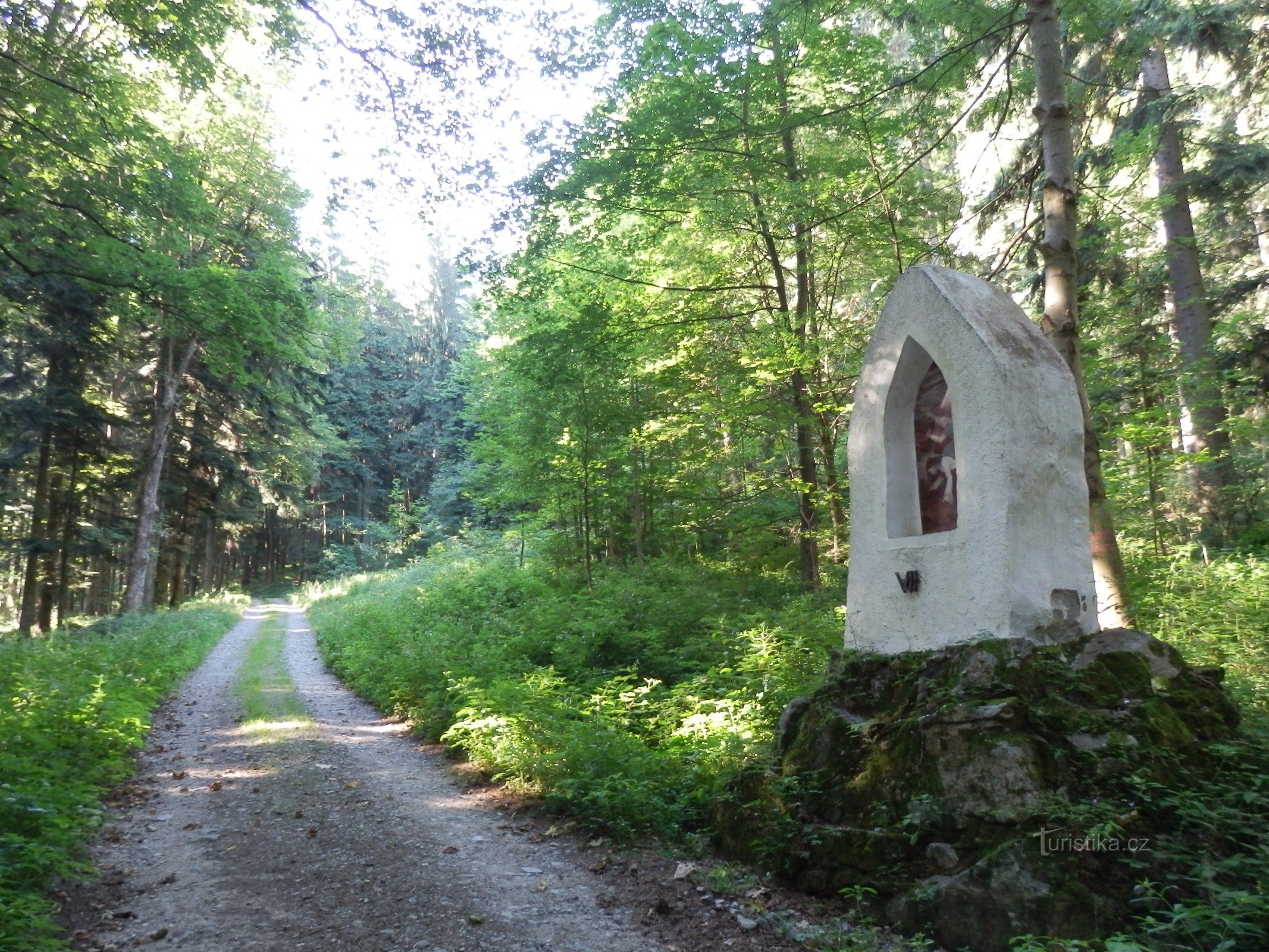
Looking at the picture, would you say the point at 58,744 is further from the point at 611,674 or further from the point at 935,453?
the point at 935,453

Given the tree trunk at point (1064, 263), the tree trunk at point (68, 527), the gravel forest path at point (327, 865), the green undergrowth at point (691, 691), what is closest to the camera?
the green undergrowth at point (691, 691)

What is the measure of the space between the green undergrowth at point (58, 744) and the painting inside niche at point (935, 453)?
5.81m

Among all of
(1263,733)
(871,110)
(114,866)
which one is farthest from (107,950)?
(871,110)

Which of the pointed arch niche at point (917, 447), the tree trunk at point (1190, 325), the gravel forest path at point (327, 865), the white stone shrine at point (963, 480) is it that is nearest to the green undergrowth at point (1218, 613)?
the white stone shrine at point (963, 480)

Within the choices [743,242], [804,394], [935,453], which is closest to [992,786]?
[935,453]

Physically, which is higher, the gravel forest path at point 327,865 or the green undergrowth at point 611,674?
the green undergrowth at point 611,674

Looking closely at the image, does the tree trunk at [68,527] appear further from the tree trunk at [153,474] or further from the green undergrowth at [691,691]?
the green undergrowth at [691,691]

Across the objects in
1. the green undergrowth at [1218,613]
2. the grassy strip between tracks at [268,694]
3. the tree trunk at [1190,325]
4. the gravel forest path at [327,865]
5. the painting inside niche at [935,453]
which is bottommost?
the gravel forest path at [327,865]

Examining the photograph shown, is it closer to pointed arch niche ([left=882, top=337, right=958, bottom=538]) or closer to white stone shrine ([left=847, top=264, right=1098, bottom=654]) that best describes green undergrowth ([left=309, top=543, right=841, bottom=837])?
white stone shrine ([left=847, top=264, right=1098, bottom=654])

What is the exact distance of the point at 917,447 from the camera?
6211 mm

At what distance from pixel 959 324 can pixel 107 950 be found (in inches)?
248

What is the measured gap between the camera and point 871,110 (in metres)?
9.51

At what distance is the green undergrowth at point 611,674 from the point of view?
6.33 m

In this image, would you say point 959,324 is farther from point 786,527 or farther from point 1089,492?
point 786,527
